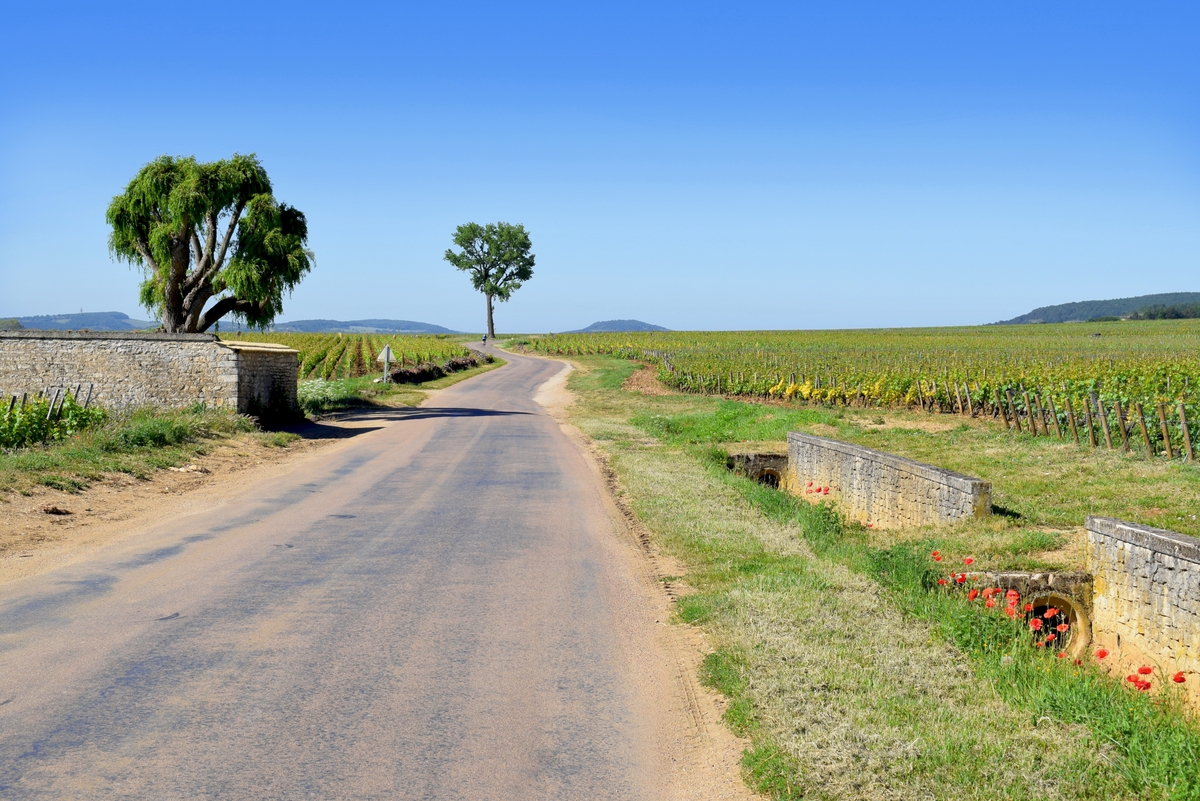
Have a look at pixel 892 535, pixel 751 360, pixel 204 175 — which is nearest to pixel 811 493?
pixel 892 535

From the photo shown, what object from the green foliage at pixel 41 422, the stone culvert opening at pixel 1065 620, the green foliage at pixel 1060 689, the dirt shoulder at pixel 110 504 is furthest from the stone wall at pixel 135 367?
the stone culvert opening at pixel 1065 620

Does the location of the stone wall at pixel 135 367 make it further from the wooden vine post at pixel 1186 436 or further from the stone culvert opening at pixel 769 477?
the wooden vine post at pixel 1186 436

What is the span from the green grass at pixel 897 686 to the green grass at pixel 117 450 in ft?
28.9

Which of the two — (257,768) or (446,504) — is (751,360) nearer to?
(446,504)

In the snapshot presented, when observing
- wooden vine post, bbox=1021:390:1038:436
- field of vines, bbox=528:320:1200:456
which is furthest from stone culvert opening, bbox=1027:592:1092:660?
wooden vine post, bbox=1021:390:1038:436

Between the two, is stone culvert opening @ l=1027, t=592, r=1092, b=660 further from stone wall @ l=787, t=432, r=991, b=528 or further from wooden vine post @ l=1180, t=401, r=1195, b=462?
wooden vine post @ l=1180, t=401, r=1195, b=462

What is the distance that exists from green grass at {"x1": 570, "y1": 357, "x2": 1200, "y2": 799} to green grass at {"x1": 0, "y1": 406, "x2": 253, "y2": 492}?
882 cm

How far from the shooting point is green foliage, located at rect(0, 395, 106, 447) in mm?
15758

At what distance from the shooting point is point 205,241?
27.8 meters

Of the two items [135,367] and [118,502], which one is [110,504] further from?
[135,367]

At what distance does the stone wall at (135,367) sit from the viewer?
2356 cm

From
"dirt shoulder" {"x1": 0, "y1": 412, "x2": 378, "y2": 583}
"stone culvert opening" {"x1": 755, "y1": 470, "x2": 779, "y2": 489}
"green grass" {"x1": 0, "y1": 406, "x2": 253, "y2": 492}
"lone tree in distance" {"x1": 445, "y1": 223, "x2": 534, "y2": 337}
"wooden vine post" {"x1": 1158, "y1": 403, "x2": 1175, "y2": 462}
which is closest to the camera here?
"dirt shoulder" {"x1": 0, "y1": 412, "x2": 378, "y2": 583}

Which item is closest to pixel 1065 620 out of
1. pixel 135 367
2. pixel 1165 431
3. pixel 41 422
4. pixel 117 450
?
pixel 1165 431

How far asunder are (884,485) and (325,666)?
9450 mm
